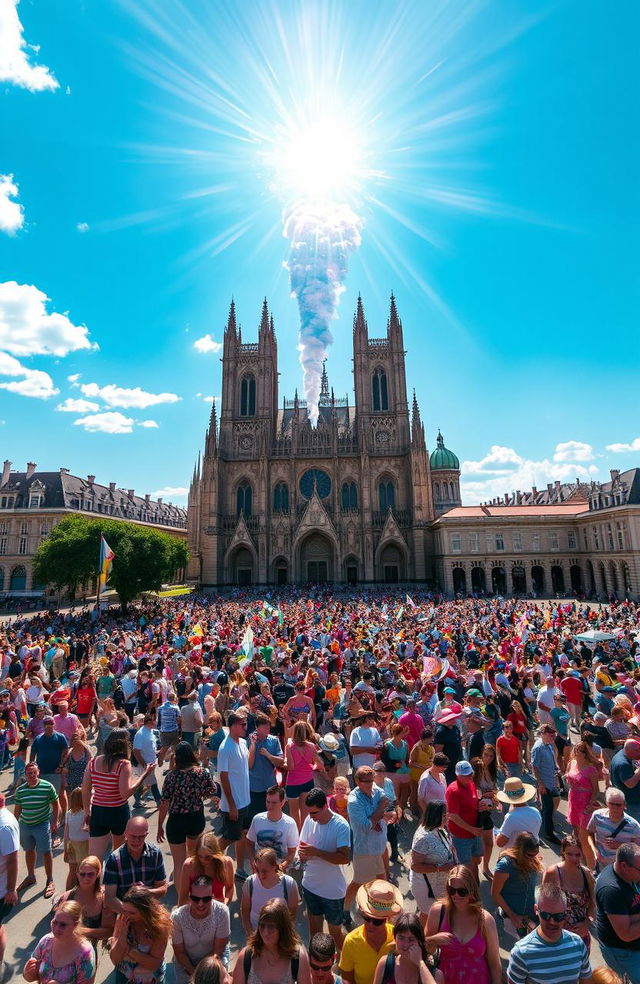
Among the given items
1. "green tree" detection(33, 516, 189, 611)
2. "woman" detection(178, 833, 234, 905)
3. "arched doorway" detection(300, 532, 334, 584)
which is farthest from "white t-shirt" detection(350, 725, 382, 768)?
"arched doorway" detection(300, 532, 334, 584)

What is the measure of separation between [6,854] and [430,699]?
21.1 feet

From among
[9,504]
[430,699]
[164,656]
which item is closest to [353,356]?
[9,504]

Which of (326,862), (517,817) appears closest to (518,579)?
(517,817)

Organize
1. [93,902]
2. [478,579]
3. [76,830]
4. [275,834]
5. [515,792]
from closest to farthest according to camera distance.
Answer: [93,902]
[275,834]
[515,792]
[76,830]
[478,579]

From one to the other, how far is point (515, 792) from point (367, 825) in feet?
4.90

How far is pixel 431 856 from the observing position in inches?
165

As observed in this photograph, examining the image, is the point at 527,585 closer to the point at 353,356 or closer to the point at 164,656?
the point at 353,356

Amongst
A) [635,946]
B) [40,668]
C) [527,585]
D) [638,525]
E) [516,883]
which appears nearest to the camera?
[635,946]

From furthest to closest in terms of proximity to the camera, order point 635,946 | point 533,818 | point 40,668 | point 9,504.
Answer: point 9,504, point 40,668, point 533,818, point 635,946

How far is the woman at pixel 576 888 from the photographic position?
12.2 ft

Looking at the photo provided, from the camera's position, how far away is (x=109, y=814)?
5.18 meters

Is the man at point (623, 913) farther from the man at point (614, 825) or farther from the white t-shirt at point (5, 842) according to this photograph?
the white t-shirt at point (5, 842)

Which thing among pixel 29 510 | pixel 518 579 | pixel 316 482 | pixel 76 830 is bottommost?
pixel 76 830

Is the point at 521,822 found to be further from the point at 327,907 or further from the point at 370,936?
the point at 370,936
